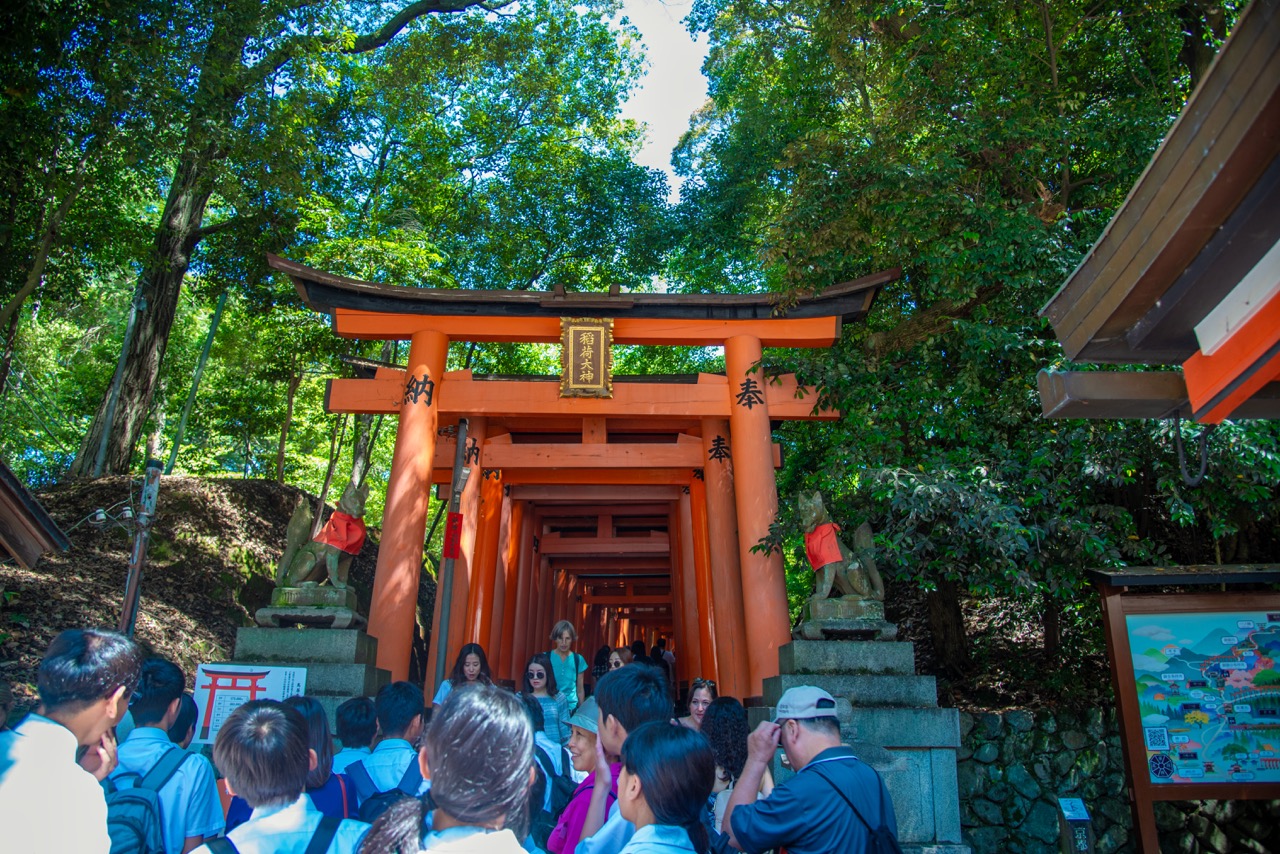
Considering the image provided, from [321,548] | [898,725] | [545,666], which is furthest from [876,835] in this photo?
[321,548]

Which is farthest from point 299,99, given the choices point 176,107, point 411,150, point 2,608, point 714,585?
point 714,585

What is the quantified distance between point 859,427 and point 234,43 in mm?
7723

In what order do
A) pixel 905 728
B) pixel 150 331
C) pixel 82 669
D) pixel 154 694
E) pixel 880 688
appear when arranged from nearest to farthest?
pixel 82 669 < pixel 154 694 < pixel 905 728 < pixel 880 688 < pixel 150 331

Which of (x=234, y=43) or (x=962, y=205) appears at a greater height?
(x=234, y=43)

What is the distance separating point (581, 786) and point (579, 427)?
9.20 meters

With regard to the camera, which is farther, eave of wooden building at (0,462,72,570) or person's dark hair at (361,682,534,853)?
eave of wooden building at (0,462,72,570)

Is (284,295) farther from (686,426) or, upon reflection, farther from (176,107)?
(686,426)

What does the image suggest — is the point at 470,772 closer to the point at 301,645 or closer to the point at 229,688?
the point at 229,688

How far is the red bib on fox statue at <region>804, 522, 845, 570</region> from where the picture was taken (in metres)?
6.98

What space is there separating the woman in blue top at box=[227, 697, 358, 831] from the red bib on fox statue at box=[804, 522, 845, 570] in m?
4.75

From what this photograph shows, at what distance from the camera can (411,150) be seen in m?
15.5

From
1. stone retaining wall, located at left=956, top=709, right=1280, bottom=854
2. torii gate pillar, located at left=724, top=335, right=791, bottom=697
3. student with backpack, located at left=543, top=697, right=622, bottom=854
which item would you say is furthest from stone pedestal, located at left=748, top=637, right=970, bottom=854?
student with backpack, located at left=543, top=697, right=622, bottom=854

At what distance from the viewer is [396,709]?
3242mm

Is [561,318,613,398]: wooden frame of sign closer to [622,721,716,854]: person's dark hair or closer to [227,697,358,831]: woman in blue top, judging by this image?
[227,697,358,831]: woman in blue top
